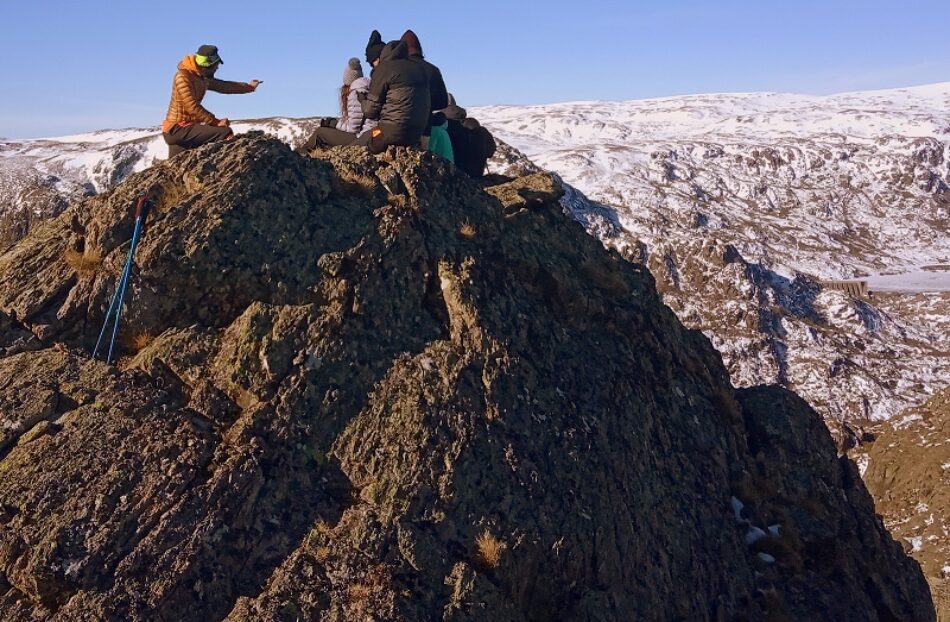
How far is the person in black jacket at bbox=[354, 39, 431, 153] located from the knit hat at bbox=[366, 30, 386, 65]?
1296mm

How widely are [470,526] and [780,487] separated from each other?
21.1ft

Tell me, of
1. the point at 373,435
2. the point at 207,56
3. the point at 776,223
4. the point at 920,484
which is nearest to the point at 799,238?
the point at 776,223

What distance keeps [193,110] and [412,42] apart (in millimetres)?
4097

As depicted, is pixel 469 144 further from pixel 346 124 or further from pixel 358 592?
pixel 358 592

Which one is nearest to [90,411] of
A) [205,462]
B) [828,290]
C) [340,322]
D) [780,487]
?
[205,462]

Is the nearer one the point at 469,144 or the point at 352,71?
the point at 352,71

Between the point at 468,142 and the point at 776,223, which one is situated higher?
the point at 468,142

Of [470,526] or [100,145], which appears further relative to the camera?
[100,145]

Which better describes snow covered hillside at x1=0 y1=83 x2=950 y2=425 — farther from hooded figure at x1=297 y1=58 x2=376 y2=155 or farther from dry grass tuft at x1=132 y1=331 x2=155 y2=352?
dry grass tuft at x1=132 y1=331 x2=155 y2=352

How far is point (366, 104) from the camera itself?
544 inches

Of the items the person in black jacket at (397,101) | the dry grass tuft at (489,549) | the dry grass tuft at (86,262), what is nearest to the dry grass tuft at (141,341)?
the dry grass tuft at (86,262)

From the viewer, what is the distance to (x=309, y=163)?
12.1 meters

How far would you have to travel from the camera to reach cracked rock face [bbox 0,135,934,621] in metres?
8.37

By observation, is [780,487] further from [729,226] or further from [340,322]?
[729,226]
